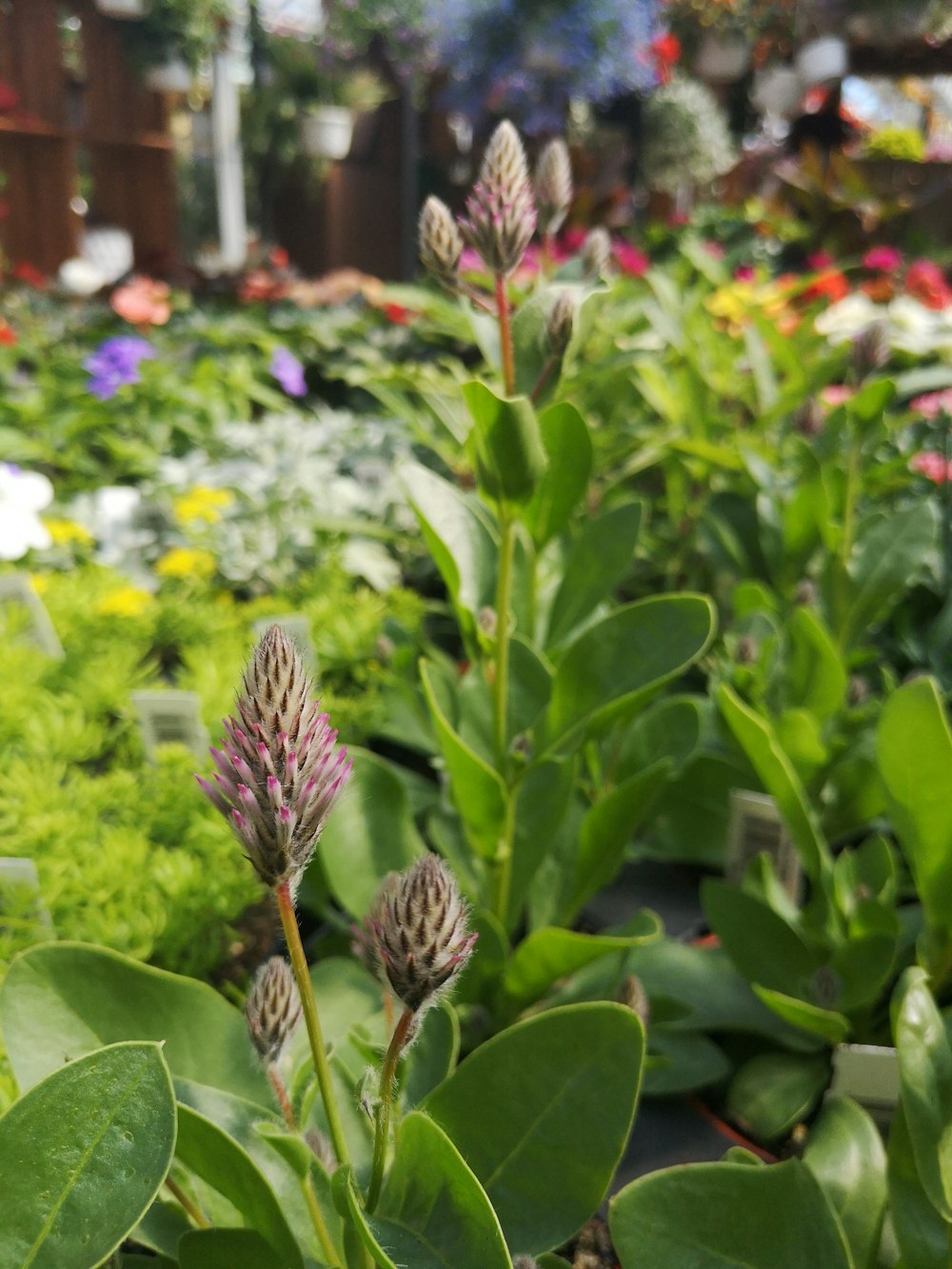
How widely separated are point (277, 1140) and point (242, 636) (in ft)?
2.85

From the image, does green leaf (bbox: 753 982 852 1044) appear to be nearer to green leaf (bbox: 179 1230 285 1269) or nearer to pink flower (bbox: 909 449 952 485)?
green leaf (bbox: 179 1230 285 1269)

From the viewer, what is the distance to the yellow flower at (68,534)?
1.50 metres

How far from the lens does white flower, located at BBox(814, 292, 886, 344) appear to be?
2449 millimetres

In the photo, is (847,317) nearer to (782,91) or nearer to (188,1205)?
(188,1205)

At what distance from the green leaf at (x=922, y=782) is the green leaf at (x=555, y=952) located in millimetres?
171

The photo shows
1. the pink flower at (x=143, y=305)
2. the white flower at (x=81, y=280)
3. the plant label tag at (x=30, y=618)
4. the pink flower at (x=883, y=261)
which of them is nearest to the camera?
the plant label tag at (x=30, y=618)

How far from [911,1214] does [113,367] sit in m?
1.93

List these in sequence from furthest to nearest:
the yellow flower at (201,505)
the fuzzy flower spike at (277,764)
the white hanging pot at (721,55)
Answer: the white hanging pot at (721,55) → the yellow flower at (201,505) → the fuzzy flower spike at (277,764)

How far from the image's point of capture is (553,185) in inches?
28.1

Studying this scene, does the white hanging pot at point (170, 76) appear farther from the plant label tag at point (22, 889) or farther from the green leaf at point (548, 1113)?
the green leaf at point (548, 1113)

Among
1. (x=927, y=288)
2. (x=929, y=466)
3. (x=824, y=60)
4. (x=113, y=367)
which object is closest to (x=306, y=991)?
(x=929, y=466)

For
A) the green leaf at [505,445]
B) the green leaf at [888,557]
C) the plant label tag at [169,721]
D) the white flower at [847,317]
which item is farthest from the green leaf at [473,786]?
the white flower at [847,317]

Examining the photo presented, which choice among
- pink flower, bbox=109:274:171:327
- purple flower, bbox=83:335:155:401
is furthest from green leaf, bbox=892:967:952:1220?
pink flower, bbox=109:274:171:327

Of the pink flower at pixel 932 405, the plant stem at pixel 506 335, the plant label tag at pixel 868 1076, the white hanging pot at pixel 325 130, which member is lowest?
the plant label tag at pixel 868 1076
